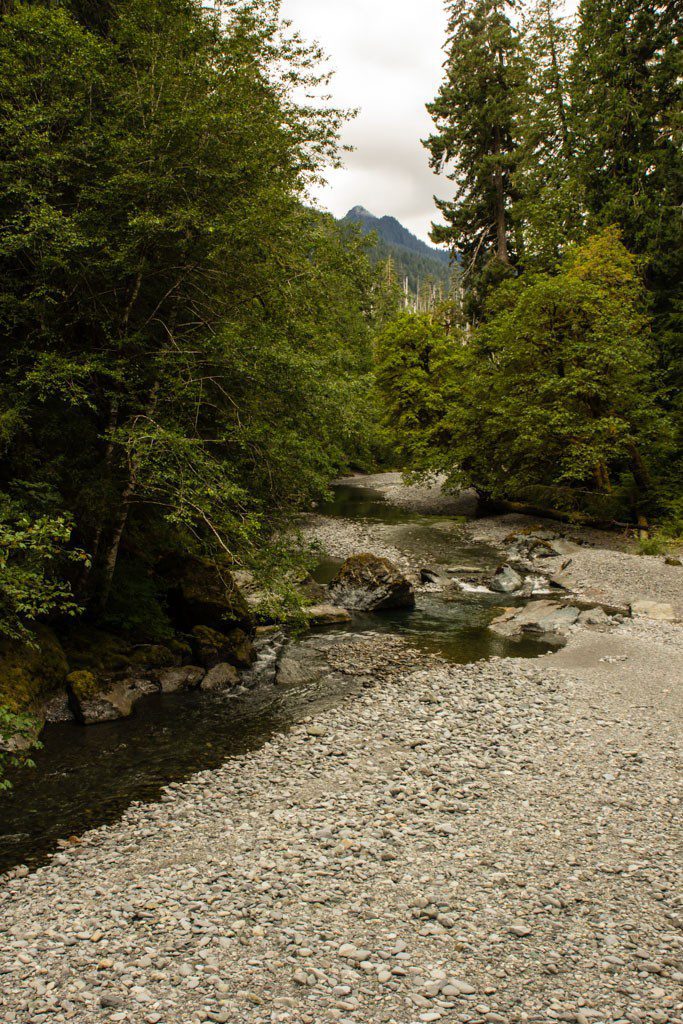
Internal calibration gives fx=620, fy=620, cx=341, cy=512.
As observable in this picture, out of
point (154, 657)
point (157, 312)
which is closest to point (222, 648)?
point (154, 657)

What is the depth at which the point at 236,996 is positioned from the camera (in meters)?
5.50

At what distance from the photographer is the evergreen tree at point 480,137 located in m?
36.2

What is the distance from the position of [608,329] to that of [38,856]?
2654cm

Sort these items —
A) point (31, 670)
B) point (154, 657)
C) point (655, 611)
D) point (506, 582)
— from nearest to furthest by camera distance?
point (31, 670) < point (154, 657) < point (655, 611) < point (506, 582)

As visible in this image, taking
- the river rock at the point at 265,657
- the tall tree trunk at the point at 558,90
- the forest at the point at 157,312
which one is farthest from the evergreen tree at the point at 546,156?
the river rock at the point at 265,657

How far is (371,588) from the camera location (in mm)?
19656

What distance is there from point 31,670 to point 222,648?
14.6ft

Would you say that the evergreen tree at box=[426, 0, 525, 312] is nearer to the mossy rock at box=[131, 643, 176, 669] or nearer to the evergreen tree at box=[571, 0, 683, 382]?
the evergreen tree at box=[571, 0, 683, 382]

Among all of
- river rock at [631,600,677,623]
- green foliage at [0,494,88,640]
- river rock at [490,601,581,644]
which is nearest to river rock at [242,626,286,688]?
green foliage at [0,494,88,640]

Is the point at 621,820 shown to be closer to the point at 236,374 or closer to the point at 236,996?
the point at 236,996

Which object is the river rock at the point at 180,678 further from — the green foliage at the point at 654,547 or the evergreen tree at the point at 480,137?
the evergreen tree at the point at 480,137

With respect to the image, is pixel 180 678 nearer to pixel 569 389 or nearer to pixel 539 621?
pixel 539 621

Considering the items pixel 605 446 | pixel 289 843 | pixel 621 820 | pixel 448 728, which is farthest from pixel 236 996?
pixel 605 446

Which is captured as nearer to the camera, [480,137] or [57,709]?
[57,709]
